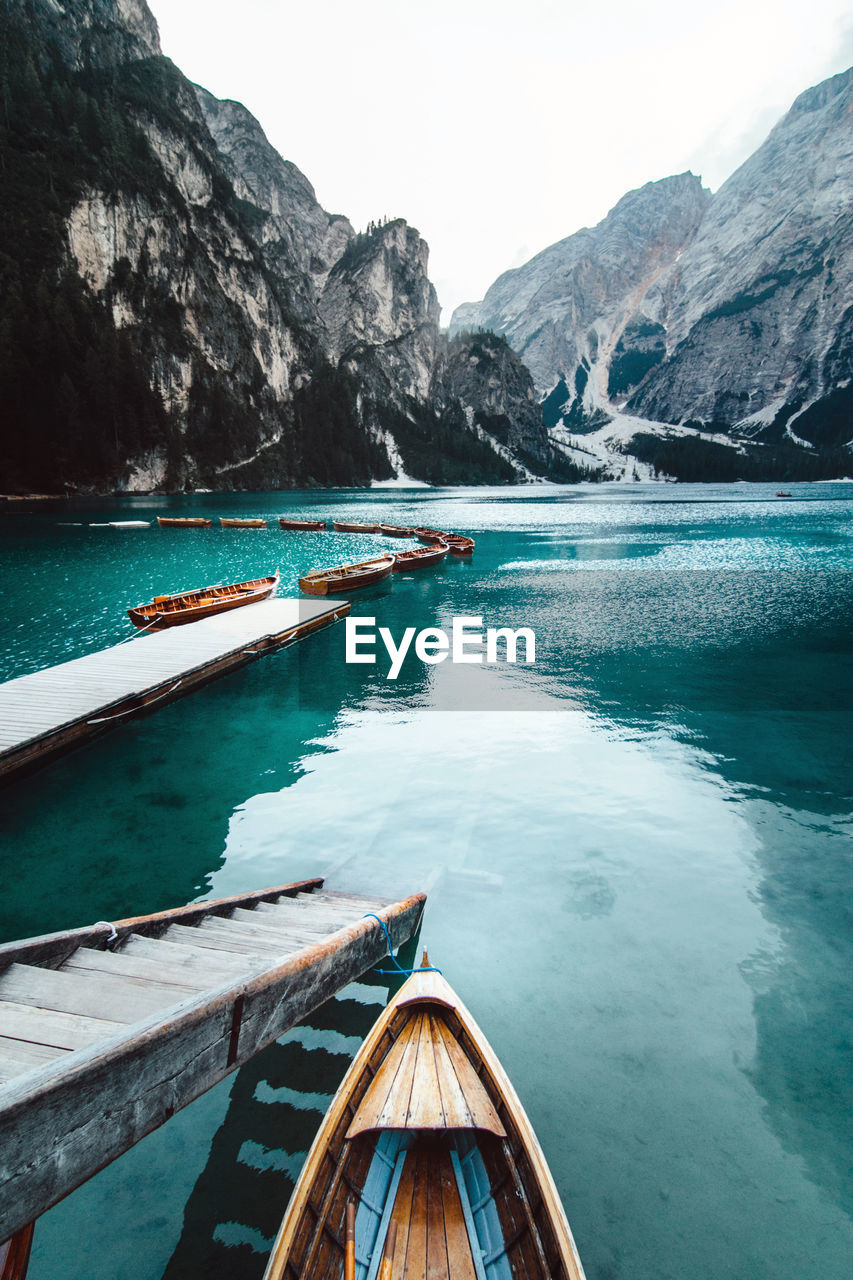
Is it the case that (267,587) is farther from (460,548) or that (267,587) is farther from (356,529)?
(356,529)

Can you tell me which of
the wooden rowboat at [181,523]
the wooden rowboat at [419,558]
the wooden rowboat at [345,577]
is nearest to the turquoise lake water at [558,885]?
the wooden rowboat at [345,577]

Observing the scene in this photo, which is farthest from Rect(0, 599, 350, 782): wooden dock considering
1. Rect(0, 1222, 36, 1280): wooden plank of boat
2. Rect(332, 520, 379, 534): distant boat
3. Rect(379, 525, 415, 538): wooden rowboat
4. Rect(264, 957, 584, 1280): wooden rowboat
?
Rect(332, 520, 379, 534): distant boat

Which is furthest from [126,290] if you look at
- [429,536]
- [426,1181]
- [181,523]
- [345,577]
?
[426,1181]

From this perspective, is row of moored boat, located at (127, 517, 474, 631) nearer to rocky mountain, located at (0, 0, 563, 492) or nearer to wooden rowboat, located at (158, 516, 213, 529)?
wooden rowboat, located at (158, 516, 213, 529)

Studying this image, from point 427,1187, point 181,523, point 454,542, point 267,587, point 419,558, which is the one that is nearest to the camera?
point 427,1187

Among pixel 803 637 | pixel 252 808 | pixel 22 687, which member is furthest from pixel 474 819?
pixel 803 637

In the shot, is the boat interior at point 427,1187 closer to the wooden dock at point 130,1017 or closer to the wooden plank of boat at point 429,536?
the wooden dock at point 130,1017
